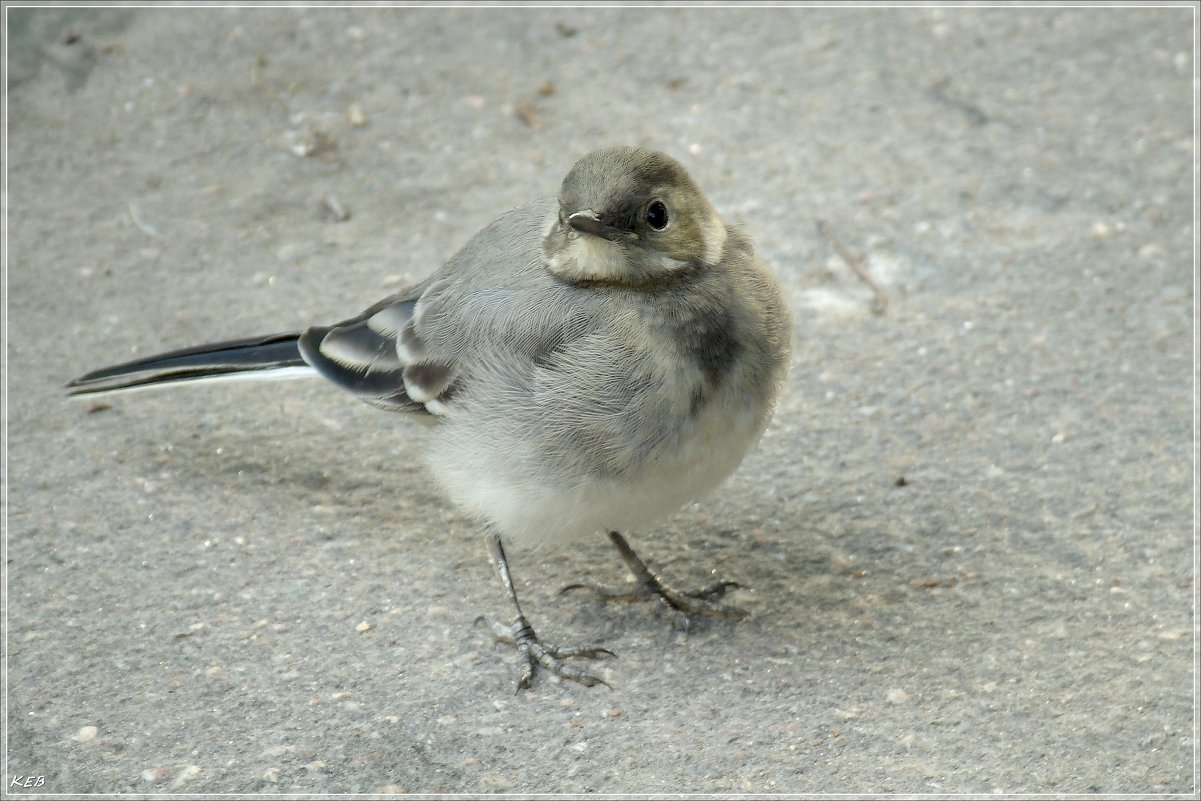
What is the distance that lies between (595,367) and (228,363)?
4.87ft

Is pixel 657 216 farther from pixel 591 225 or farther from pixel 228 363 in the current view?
pixel 228 363

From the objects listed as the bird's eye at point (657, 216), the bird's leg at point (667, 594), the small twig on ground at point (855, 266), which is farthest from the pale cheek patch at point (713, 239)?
the small twig on ground at point (855, 266)

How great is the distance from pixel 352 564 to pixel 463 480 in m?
0.64

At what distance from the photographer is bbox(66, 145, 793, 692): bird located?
13.2 ft

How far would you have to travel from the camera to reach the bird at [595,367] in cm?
402

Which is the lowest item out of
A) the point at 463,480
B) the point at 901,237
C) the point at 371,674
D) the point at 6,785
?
the point at 6,785

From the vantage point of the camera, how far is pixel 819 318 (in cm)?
598

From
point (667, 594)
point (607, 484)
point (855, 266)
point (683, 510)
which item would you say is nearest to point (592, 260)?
point (607, 484)

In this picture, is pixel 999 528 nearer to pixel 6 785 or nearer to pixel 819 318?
pixel 819 318

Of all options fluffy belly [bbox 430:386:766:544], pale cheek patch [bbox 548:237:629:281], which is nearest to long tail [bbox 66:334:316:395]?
fluffy belly [bbox 430:386:766:544]

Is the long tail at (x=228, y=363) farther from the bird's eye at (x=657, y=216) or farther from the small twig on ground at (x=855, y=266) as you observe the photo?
the small twig on ground at (x=855, y=266)

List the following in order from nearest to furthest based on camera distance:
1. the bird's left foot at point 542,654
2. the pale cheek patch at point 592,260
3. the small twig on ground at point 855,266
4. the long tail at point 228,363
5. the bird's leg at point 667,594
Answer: the pale cheek patch at point 592,260 → the bird's left foot at point 542,654 → the bird's leg at point 667,594 → the long tail at point 228,363 → the small twig on ground at point 855,266

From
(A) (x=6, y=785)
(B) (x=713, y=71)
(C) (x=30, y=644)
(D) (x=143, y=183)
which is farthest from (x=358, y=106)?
(A) (x=6, y=785)

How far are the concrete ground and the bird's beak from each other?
4.36 feet
